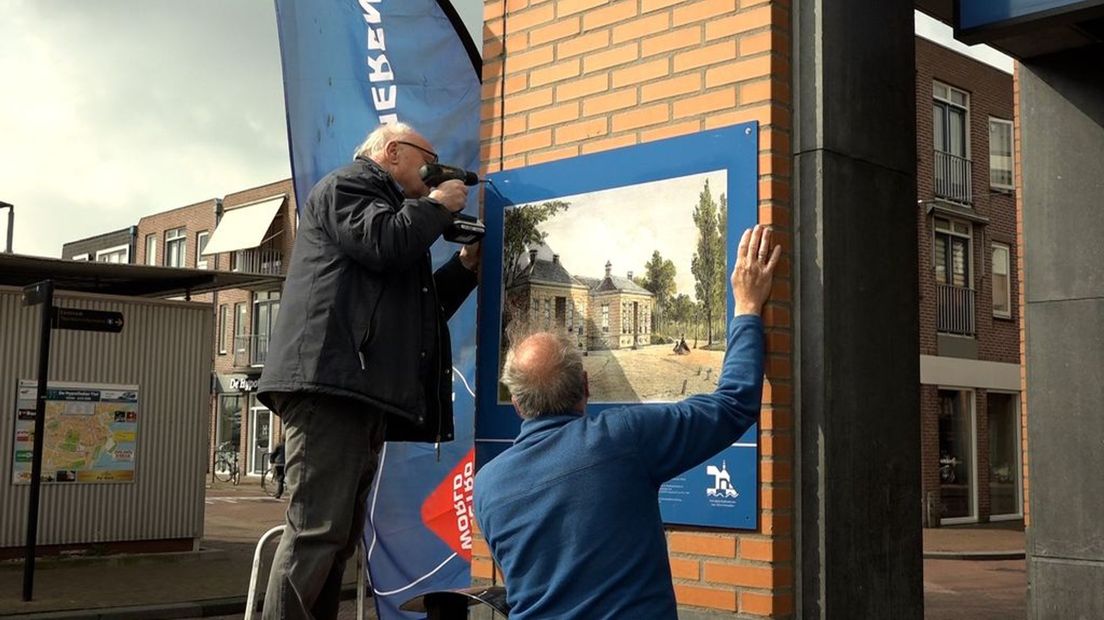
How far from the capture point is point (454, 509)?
17.7 feet

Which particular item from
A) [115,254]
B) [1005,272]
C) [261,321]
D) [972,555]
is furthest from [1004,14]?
[115,254]

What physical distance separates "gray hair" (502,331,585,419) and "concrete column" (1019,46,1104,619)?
4486 mm

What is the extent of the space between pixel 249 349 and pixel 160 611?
37.9 metres

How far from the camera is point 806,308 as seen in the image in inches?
148

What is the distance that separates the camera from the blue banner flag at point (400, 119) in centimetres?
541

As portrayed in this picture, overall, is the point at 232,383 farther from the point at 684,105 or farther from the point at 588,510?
the point at 588,510

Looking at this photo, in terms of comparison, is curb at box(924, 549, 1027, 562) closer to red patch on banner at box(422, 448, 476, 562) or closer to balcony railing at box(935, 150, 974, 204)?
balcony railing at box(935, 150, 974, 204)

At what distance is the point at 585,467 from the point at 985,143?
29.8 metres

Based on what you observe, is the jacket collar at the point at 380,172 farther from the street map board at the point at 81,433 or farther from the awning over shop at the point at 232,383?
the awning over shop at the point at 232,383

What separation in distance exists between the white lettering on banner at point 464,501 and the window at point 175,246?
47.9 metres

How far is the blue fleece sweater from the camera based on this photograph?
2.90 meters

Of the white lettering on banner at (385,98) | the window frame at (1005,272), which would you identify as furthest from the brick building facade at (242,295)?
the white lettering on banner at (385,98)

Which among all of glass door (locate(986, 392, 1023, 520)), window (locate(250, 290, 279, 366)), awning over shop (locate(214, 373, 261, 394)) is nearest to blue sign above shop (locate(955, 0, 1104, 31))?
glass door (locate(986, 392, 1023, 520))

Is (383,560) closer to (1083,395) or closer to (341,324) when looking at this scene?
(341,324)
